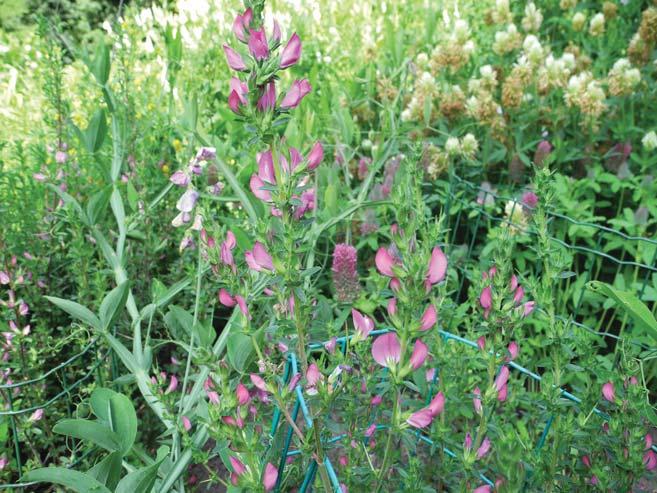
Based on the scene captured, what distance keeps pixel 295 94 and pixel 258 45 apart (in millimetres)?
76

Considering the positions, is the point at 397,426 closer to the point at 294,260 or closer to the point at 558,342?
the point at 294,260

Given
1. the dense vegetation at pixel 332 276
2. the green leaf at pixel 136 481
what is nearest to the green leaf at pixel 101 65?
the dense vegetation at pixel 332 276

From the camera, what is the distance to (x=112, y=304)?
4.46 ft

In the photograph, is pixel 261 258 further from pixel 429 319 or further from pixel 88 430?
pixel 88 430

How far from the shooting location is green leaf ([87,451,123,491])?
0.95 meters

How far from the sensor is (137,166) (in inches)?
82.7

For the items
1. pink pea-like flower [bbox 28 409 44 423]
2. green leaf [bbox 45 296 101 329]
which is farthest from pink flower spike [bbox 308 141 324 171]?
pink pea-like flower [bbox 28 409 44 423]

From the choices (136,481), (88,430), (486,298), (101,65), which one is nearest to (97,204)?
(101,65)

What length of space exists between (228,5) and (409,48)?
1.44 metres

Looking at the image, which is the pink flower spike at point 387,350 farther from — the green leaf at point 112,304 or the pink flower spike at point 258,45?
the green leaf at point 112,304

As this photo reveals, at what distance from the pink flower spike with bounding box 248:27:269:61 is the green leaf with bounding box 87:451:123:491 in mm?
595

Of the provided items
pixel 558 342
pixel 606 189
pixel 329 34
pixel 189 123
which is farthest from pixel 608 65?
pixel 558 342

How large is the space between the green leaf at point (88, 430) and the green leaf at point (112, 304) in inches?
13.9

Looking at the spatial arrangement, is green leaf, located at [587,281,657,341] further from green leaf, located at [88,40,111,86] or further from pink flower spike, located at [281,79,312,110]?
green leaf, located at [88,40,111,86]
